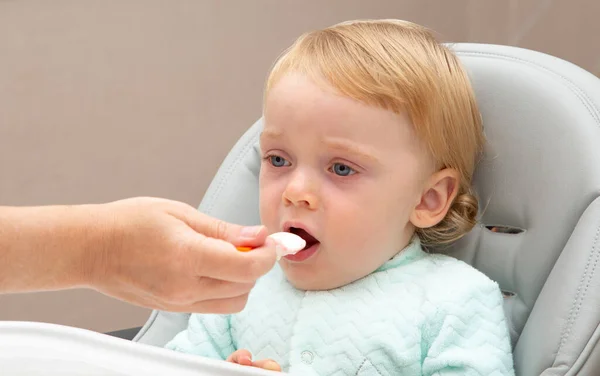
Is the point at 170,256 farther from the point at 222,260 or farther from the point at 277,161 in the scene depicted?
the point at 277,161

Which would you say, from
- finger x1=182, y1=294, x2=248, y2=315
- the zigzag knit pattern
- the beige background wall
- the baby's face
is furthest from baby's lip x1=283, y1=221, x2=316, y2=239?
the beige background wall

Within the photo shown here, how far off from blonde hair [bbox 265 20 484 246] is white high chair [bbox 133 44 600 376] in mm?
38

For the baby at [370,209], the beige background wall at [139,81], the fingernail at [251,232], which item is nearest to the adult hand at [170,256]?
the fingernail at [251,232]

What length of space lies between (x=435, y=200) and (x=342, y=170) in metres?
0.17

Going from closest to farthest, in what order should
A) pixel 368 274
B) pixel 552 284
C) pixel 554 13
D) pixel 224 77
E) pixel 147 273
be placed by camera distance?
pixel 147 273, pixel 552 284, pixel 368 274, pixel 554 13, pixel 224 77

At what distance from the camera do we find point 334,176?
3.66 feet

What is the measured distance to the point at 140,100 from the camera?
215cm

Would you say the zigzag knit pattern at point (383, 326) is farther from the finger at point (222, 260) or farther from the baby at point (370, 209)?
the finger at point (222, 260)

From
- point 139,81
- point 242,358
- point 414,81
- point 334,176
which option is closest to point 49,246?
point 242,358

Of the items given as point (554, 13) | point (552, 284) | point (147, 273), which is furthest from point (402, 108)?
point (554, 13)

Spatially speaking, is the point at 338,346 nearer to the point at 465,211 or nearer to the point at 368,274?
the point at 368,274

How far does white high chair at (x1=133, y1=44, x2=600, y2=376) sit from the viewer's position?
1028mm

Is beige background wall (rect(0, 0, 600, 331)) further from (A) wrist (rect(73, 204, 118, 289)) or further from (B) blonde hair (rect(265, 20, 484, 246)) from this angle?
(A) wrist (rect(73, 204, 118, 289))

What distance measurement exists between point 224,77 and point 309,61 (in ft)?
3.66
